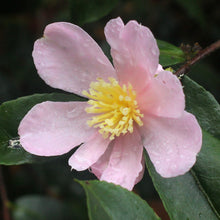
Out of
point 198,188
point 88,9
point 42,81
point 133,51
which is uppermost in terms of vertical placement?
point 133,51

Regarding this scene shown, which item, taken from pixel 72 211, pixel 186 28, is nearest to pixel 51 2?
pixel 186 28

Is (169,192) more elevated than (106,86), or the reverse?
(106,86)

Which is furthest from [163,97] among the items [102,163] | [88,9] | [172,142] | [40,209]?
[40,209]

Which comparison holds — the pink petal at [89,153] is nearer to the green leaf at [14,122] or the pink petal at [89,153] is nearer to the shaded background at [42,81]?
the green leaf at [14,122]

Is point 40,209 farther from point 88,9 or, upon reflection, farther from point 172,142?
point 172,142

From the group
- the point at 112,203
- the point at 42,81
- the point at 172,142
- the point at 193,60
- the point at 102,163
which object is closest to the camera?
the point at 112,203

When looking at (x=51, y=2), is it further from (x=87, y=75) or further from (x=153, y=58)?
(x=153, y=58)

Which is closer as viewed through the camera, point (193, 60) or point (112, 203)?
point (112, 203)
